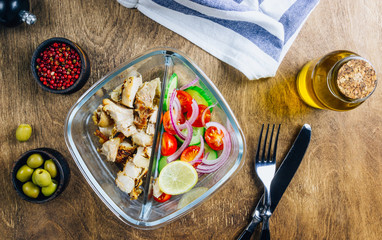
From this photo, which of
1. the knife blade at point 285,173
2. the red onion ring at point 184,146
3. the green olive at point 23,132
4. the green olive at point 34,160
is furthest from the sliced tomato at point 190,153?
the green olive at point 23,132

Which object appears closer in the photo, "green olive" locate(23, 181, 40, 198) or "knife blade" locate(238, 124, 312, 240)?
"green olive" locate(23, 181, 40, 198)

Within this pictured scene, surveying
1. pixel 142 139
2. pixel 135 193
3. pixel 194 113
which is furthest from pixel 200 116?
pixel 135 193

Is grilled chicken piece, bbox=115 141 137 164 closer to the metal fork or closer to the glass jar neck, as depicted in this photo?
the metal fork

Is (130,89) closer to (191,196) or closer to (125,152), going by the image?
(125,152)

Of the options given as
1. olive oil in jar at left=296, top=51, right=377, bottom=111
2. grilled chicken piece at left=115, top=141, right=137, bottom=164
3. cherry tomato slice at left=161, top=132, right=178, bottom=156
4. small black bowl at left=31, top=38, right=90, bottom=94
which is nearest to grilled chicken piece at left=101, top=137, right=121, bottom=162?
grilled chicken piece at left=115, top=141, right=137, bottom=164

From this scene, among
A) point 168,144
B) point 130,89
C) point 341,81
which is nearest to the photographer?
point 341,81

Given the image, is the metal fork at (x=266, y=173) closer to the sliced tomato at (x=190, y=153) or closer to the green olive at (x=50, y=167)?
the sliced tomato at (x=190, y=153)

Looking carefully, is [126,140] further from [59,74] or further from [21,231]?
[21,231]
